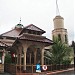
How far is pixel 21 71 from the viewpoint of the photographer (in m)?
21.6

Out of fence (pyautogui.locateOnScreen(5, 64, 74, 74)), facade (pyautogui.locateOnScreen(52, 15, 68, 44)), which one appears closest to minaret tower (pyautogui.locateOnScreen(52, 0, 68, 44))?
facade (pyautogui.locateOnScreen(52, 15, 68, 44))

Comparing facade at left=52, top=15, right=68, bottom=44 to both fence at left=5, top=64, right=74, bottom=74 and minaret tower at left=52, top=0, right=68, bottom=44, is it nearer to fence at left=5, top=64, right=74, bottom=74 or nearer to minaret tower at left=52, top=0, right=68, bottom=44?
minaret tower at left=52, top=0, right=68, bottom=44

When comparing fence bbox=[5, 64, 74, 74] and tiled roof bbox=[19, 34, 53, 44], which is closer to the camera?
fence bbox=[5, 64, 74, 74]

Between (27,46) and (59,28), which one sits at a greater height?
(59,28)

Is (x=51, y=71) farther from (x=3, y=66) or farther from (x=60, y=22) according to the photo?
(x=60, y=22)

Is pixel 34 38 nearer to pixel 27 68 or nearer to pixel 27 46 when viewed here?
pixel 27 46

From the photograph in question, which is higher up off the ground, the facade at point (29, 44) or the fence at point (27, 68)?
the facade at point (29, 44)

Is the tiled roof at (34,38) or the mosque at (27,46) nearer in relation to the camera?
the tiled roof at (34,38)

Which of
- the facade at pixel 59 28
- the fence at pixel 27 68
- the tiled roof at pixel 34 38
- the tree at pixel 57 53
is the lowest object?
the fence at pixel 27 68

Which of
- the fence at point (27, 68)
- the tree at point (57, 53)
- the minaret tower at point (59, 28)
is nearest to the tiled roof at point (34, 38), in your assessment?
the fence at point (27, 68)

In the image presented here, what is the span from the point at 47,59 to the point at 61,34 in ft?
48.0

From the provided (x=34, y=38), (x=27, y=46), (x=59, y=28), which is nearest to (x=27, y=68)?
(x=27, y=46)

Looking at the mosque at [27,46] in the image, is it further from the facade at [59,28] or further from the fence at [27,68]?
the facade at [59,28]

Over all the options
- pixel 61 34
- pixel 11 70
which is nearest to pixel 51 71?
pixel 11 70
